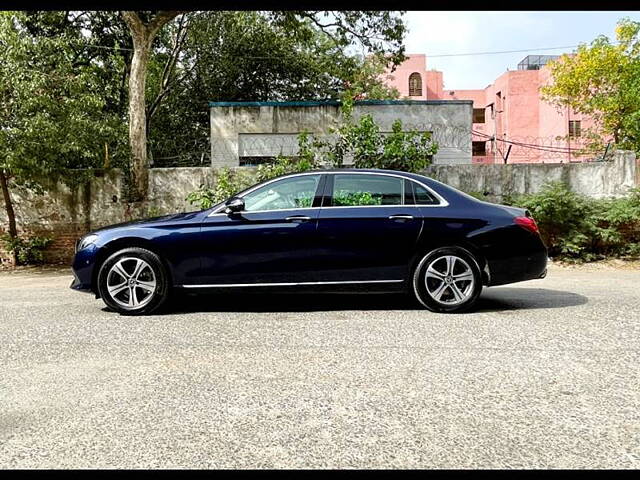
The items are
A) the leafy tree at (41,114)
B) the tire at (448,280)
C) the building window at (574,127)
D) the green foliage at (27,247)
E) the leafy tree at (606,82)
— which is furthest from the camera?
the building window at (574,127)

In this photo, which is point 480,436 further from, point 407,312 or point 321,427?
point 407,312

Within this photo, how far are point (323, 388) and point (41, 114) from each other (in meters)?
9.34

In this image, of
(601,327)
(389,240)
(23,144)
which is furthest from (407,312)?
(23,144)

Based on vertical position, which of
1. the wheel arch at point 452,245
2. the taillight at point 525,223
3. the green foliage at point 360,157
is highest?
the green foliage at point 360,157

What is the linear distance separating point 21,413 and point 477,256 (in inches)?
184

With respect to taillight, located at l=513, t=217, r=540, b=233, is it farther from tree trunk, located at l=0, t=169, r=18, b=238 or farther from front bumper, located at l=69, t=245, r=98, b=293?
tree trunk, located at l=0, t=169, r=18, b=238

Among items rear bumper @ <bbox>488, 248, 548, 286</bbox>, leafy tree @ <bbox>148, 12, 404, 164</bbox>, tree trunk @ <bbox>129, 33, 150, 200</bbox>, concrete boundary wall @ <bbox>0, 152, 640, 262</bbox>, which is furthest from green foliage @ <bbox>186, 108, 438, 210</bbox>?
leafy tree @ <bbox>148, 12, 404, 164</bbox>

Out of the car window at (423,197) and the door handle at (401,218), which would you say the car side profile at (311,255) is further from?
the car window at (423,197)

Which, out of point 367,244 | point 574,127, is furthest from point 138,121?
point 574,127

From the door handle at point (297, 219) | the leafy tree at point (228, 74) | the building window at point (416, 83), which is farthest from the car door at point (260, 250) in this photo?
the building window at point (416, 83)

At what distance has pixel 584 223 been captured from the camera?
1175 cm

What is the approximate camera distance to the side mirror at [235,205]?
21.8 feet

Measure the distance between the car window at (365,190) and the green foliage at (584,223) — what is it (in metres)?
5.98

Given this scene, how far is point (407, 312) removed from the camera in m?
6.66
